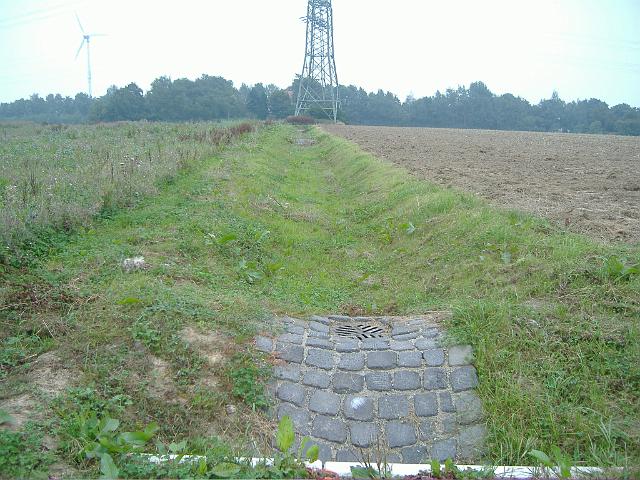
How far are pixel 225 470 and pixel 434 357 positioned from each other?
83.0 inches

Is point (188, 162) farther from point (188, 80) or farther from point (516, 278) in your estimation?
point (188, 80)

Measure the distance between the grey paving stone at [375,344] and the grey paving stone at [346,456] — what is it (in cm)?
115

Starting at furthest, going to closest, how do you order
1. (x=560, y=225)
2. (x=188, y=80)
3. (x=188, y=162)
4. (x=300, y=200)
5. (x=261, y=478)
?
(x=188, y=80) < (x=188, y=162) < (x=300, y=200) < (x=560, y=225) < (x=261, y=478)

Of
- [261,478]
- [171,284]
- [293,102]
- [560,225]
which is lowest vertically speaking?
[261,478]

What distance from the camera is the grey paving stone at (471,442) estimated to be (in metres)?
3.29

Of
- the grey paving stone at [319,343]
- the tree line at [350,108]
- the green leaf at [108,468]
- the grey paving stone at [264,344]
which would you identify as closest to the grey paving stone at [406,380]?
the grey paving stone at [319,343]

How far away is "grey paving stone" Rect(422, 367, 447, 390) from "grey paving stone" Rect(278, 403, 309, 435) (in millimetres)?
1018

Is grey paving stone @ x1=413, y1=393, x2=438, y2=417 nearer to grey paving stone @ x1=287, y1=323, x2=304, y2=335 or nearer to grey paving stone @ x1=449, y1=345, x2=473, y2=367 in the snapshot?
grey paving stone @ x1=449, y1=345, x2=473, y2=367

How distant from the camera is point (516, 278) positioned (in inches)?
199

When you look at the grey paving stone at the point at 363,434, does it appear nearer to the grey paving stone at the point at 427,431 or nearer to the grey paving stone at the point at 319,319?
the grey paving stone at the point at 427,431

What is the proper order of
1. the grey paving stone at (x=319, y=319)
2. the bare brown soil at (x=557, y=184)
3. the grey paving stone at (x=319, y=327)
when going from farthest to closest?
the bare brown soil at (x=557, y=184) < the grey paving stone at (x=319, y=319) < the grey paving stone at (x=319, y=327)

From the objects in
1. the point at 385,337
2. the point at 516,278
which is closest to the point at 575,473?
the point at 385,337

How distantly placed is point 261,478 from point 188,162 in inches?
402

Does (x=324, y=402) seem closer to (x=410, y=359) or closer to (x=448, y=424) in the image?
(x=410, y=359)
